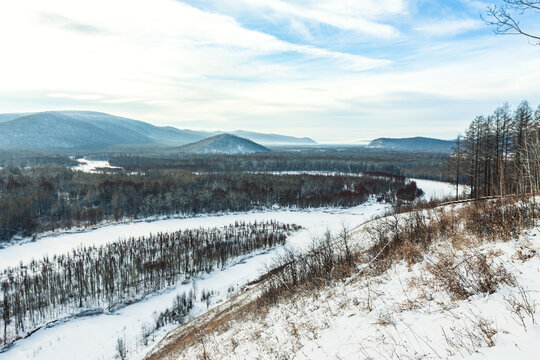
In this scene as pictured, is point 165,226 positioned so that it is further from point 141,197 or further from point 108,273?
point 108,273

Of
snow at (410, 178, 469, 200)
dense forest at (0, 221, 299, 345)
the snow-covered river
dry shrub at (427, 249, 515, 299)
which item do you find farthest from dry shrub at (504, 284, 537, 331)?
snow at (410, 178, 469, 200)

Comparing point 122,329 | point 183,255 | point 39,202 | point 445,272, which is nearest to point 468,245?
point 445,272

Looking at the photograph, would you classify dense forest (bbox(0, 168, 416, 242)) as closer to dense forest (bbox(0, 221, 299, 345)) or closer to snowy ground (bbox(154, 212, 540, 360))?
dense forest (bbox(0, 221, 299, 345))

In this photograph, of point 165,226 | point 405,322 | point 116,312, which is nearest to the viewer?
point 405,322

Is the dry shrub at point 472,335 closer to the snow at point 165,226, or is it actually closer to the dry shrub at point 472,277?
the dry shrub at point 472,277

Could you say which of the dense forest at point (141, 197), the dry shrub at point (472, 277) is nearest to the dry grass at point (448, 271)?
the dry shrub at point (472, 277)

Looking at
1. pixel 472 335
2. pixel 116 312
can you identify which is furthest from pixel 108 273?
pixel 472 335

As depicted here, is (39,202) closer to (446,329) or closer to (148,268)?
(148,268)
